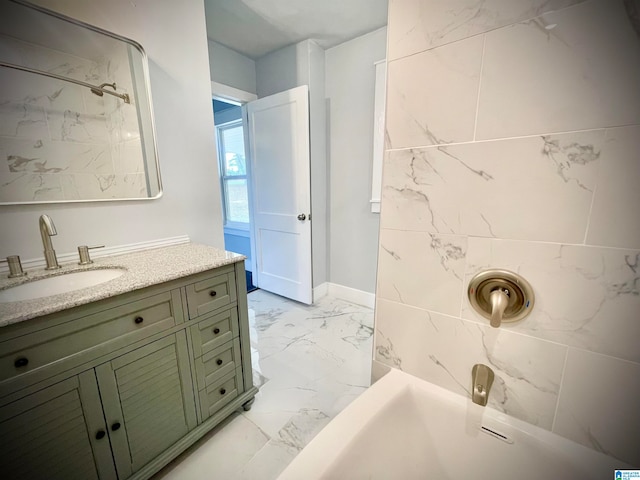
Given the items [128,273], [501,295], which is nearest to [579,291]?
[501,295]

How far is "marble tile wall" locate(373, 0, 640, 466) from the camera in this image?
1.91 feet

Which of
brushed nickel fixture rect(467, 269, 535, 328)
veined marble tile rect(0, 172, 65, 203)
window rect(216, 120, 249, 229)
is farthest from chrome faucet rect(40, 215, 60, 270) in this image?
window rect(216, 120, 249, 229)

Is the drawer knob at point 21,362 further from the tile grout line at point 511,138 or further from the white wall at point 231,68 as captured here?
the white wall at point 231,68

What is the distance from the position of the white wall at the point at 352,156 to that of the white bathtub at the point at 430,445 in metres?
1.59

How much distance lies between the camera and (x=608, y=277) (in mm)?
616

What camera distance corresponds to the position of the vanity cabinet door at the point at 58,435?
758 mm

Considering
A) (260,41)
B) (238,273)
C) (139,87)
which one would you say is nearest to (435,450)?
(238,273)

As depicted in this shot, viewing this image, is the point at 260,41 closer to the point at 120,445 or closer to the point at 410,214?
the point at 410,214

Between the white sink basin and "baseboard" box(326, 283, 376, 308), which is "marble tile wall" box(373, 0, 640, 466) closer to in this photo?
the white sink basin

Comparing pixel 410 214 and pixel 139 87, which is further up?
pixel 139 87

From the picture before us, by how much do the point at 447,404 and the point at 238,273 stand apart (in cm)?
102

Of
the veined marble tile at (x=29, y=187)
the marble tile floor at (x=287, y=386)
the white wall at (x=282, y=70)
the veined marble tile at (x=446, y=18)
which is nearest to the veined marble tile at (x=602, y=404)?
the veined marble tile at (x=446, y=18)

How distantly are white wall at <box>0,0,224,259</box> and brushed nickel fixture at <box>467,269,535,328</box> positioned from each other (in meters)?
1.56

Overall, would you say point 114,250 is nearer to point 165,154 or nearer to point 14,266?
point 14,266
